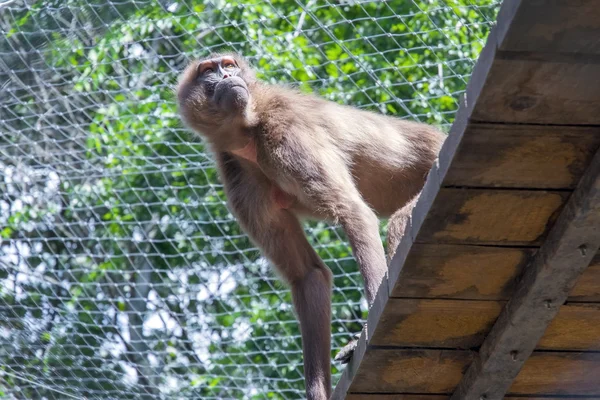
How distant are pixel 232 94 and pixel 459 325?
6.36ft

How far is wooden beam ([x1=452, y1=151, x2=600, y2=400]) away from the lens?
2383mm

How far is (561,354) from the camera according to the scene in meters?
3.01

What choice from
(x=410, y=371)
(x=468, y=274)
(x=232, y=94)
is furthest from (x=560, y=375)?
(x=232, y=94)

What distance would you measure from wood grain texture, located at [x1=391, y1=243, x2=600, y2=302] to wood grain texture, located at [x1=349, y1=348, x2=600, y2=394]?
0.33 meters

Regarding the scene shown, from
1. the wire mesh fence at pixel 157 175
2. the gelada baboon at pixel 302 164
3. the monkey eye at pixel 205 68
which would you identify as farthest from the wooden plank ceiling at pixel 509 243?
the wire mesh fence at pixel 157 175

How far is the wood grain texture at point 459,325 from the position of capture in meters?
2.84

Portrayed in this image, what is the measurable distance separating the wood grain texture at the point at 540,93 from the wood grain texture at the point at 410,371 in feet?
3.67

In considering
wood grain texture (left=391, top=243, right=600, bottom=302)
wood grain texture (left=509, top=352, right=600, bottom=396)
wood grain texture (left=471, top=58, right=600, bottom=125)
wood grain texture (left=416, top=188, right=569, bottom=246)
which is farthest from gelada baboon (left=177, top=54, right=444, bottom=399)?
wood grain texture (left=471, top=58, right=600, bottom=125)

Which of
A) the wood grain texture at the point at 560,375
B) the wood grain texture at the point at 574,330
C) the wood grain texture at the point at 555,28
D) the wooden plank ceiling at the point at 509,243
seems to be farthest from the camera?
the wood grain texture at the point at 560,375

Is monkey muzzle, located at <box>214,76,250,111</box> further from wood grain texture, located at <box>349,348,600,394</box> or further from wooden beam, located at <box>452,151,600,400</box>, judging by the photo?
wooden beam, located at <box>452,151,600,400</box>

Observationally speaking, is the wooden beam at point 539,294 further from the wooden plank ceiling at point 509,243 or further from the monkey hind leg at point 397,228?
the monkey hind leg at point 397,228

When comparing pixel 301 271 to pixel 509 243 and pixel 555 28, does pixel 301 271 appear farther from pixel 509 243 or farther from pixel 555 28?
pixel 555 28

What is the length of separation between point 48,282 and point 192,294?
144 cm

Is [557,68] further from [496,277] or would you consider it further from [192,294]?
[192,294]
